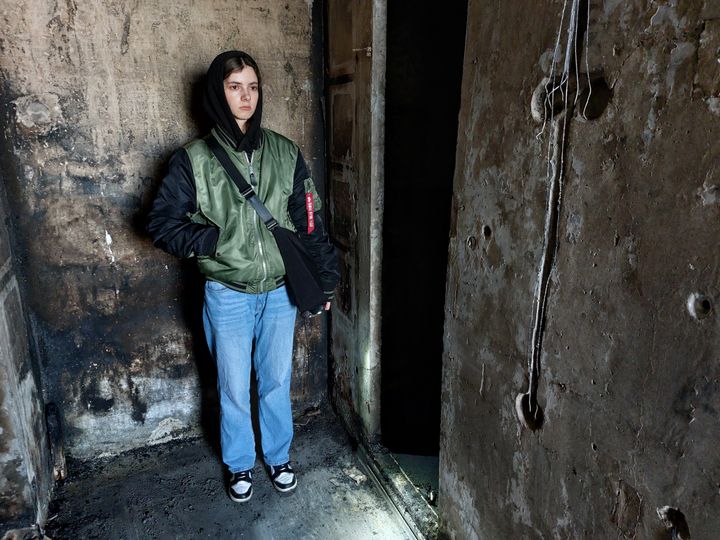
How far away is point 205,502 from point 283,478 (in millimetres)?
453

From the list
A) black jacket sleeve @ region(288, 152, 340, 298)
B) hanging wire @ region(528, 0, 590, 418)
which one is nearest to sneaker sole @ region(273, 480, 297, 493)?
black jacket sleeve @ region(288, 152, 340, 298)

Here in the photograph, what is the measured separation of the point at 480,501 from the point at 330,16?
278 cm

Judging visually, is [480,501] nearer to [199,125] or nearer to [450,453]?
[450,453]

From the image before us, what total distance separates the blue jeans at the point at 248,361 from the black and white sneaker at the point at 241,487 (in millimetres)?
40

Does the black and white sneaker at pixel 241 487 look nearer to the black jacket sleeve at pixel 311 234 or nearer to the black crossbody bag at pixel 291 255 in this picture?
the black crossbody bag at pixel 291 255

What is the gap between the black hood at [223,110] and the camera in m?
2.53

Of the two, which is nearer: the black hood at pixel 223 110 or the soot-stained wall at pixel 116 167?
the black hood at pixel 223 110

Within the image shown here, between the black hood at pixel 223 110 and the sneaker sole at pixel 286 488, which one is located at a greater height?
the black hood at pixel 223 110

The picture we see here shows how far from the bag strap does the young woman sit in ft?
0.09

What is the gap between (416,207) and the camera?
114 inches

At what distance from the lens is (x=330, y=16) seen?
315cm

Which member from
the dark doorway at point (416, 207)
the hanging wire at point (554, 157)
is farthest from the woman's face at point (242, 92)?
the hanging wire at point (554, 157)

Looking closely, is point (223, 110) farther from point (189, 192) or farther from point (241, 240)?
point (241, 240)

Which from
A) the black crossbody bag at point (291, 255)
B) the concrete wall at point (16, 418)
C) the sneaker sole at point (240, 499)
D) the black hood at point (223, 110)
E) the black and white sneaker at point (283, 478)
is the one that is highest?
the black hood at point (223, 110)
